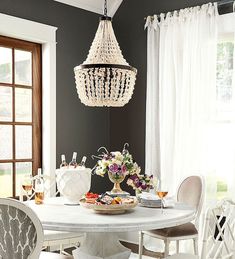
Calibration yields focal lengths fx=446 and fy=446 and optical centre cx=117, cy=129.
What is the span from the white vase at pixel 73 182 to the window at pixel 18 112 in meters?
1.18

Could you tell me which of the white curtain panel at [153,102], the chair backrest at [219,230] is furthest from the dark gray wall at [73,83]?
the chair backrest at [219,230]

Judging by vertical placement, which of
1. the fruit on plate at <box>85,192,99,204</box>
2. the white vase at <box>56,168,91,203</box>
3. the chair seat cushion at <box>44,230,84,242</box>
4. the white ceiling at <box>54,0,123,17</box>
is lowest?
the chair seat cushion at <box>44,230,84,242</box>

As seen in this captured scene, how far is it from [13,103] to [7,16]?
794 mm

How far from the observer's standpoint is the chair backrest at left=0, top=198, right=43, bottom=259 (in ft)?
7.57

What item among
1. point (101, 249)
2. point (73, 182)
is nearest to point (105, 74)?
point (73, 182)

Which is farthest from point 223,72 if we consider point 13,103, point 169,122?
point 13,103

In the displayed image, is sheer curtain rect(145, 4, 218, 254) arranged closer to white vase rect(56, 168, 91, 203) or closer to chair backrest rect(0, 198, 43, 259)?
white vase rect(56, 168, 91, 203)

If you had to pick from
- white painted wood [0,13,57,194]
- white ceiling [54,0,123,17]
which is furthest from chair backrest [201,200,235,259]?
white ceiling [54,0,123,17]

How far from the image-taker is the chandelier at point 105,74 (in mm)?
2934

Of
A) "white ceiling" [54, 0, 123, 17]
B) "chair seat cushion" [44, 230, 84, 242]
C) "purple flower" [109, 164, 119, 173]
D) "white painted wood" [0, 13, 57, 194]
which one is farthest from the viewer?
"white ceiling" [54, 0, 123, 17]

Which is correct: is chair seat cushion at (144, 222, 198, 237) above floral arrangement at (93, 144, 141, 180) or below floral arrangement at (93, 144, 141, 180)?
below

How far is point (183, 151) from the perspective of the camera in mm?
4340

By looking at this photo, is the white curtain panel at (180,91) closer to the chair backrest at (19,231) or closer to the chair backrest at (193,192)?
the chair backrest at (193,192)

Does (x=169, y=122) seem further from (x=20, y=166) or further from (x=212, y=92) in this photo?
(x=20, y=166)
